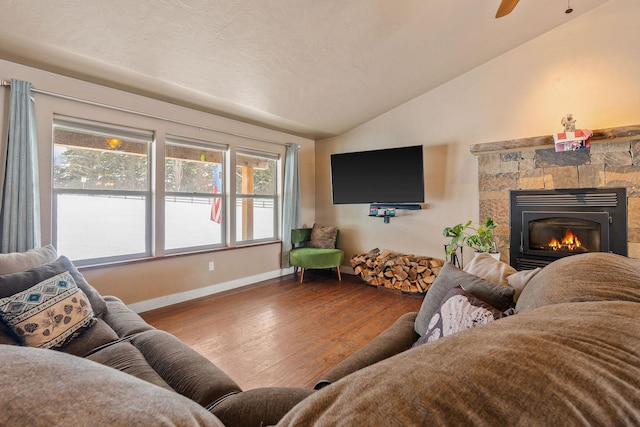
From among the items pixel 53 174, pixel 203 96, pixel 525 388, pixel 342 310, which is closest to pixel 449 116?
pixel 342 310

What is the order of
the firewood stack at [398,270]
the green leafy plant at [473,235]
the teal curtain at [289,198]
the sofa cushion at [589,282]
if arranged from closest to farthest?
1. the sofa cushion at [589,282]
2. the green leafy plant at [473,235]
3. the firewood stack at [398,270]
4. the teal curtain at [289,198]

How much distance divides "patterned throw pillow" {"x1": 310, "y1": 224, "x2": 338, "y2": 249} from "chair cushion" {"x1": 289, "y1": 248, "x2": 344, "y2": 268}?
0.28 meters

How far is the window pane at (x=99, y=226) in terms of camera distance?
9.75 feet

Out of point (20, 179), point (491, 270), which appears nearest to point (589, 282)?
point (491, 270)

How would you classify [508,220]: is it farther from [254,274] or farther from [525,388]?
[525,388]

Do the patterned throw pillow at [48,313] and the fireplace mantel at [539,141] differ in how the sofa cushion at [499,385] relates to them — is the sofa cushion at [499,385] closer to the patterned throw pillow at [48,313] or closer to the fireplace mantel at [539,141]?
the patterned throw pillow at [48,313]

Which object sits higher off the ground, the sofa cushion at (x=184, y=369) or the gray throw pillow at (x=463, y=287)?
the gray throw pillow at (x=463, y=287)

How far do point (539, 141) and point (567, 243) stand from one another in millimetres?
1221

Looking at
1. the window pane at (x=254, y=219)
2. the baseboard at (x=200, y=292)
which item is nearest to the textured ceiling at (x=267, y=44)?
the window pane at (x=254, y=219)

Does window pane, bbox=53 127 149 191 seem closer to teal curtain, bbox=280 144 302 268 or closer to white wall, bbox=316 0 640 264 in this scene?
teal curtain, bbox=280 144 302 268

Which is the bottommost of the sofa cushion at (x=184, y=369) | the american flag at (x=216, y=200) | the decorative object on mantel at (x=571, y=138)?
the sofa cushion at (x=184, y=369)

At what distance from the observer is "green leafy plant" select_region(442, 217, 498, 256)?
137 inches

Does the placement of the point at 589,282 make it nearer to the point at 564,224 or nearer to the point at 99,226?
the point at 564,224

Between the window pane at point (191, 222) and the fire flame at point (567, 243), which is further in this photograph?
the window pane at point (191, 222)
